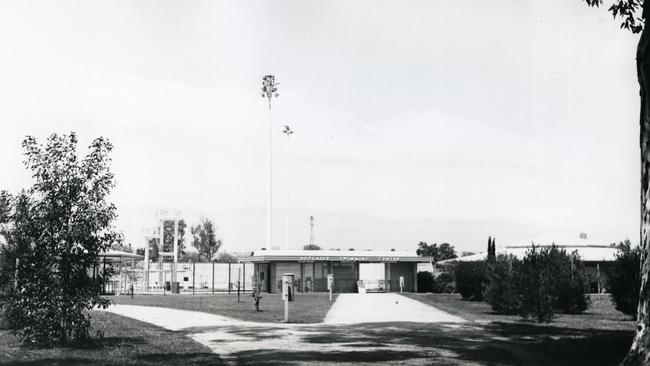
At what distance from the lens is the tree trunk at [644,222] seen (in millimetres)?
9648

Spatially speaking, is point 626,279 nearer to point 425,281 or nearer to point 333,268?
point 333,268

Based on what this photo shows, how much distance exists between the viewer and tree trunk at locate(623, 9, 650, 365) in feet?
31.7

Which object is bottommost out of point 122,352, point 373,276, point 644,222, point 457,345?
point 457,345

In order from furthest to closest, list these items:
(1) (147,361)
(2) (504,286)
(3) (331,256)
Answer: (3) (331,256) → (2) (504,286) → (1) (147,361)

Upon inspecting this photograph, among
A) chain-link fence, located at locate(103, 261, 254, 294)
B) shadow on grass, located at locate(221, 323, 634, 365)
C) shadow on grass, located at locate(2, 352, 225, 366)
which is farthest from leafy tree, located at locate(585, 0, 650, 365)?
chain-link fence, located at locate(103, 261, 254, 294)

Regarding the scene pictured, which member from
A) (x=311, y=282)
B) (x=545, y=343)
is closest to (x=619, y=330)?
(x=545, y=343)

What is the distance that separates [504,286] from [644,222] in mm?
12392

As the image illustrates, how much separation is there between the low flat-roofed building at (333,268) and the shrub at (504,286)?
75.2 feet

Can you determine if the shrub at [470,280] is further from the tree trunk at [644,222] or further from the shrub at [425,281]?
the tree trunk at [644,222]

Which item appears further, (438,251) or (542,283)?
(438,251)

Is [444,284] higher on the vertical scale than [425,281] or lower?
lower

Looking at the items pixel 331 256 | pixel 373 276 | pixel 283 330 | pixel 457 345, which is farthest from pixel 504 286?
pixel 373 276

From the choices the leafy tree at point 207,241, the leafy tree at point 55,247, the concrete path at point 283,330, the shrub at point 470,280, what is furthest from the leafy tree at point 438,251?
the leafy tree at point 55,247

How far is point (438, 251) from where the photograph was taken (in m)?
123
